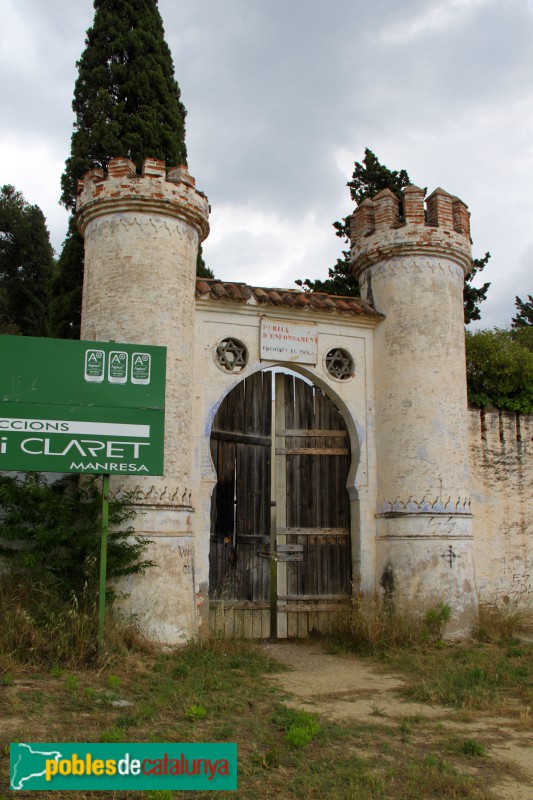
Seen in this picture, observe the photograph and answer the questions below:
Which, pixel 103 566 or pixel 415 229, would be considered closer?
pixel 103 566

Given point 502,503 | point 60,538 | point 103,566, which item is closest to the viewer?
point 103,566

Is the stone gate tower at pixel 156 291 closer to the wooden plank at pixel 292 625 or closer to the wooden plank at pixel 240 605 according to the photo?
the wooden plank at pixel 240 605

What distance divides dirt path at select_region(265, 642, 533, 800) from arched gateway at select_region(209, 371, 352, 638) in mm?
1035

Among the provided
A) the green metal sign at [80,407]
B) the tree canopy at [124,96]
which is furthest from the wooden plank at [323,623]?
the tree canopy at [124,96]

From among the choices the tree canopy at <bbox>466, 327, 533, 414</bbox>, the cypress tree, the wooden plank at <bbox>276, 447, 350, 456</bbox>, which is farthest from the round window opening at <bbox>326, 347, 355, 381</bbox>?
the cypress tree

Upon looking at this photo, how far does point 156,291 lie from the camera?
10.1m

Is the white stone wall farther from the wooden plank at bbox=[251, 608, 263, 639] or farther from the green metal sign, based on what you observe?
the green metal sign

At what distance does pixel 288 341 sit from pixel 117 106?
27.6 feet

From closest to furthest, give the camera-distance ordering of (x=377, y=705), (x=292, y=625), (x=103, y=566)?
(x=377, y=705) < (x=103, y=566) < (x=292, y=625)

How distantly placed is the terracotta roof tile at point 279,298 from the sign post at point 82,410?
2586mm

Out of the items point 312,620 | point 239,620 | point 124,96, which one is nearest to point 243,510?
point 239,620

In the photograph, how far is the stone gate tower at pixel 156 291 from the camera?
9523 mm

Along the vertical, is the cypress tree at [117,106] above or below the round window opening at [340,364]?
above

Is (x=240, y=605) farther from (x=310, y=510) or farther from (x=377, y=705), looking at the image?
(x=377, y=705)
